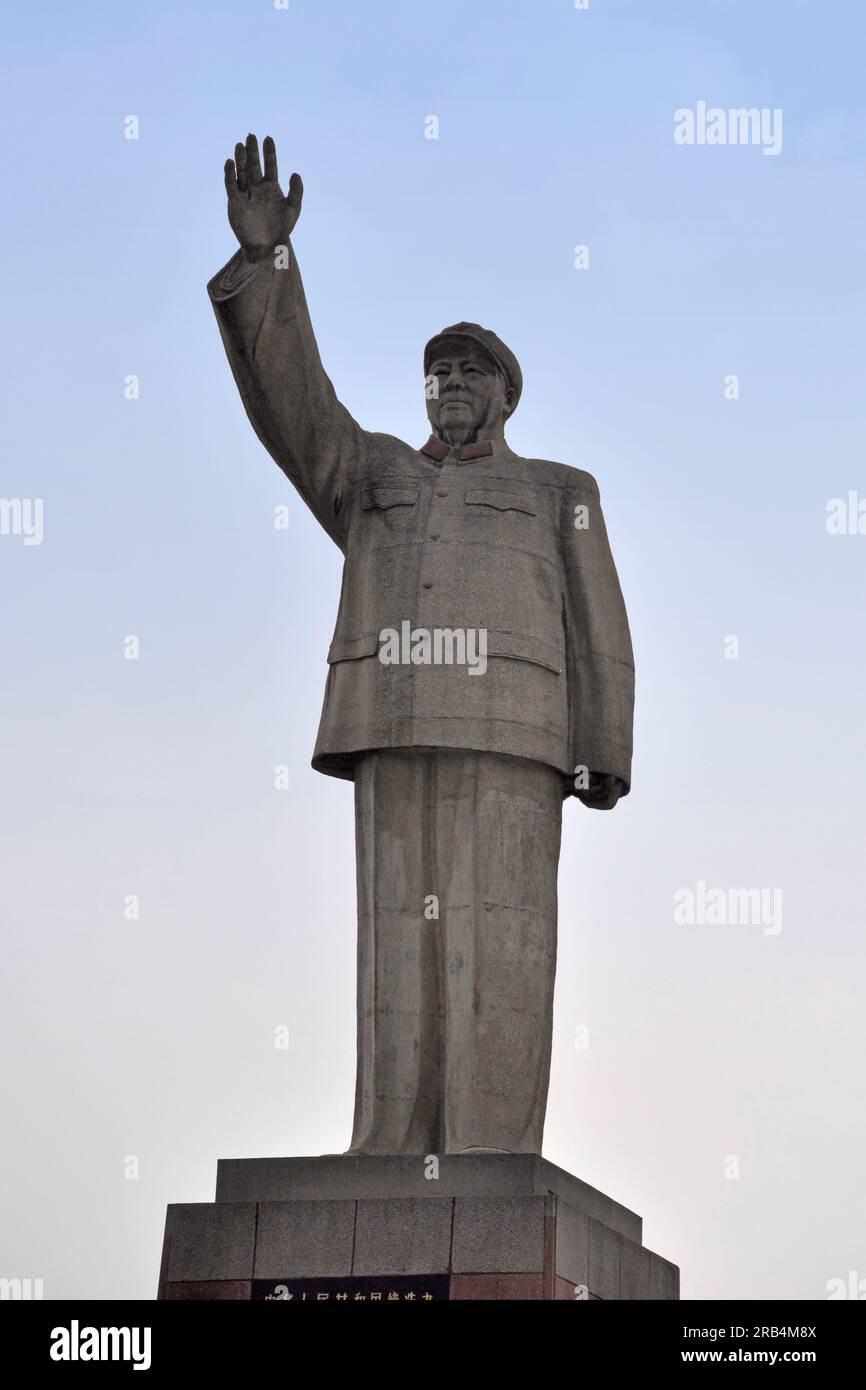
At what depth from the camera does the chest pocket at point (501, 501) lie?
43.8 ft

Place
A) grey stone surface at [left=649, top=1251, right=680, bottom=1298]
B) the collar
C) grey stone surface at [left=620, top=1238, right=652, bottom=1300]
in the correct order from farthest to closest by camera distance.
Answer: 1. the collar
2. grey stone surface at [left=649, top=1251, right=680, bottom=1298]
3. grey stone surface at [left=620, top=1238, right=652, bottom=1300]

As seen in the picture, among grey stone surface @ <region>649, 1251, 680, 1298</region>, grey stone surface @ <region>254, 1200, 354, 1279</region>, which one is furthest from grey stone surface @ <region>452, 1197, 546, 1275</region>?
grey stone surface @ <region>649, 1251, 680, 1298</region>

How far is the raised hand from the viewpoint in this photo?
43.1 ft

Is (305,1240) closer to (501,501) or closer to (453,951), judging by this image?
(453,951)

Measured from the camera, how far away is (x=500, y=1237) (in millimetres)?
11328

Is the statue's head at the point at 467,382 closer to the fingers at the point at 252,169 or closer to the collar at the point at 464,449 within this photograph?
the collar at the point at 464,449

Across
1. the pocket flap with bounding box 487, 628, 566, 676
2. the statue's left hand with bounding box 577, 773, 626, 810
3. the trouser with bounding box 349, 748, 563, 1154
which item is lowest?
the trouser with bounding box 349, 748, 563, 1154

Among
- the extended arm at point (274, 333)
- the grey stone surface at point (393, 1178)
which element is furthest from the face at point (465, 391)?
the grey stone surface at point (393, 1178)

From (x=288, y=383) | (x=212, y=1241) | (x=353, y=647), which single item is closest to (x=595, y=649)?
(x=353, y=647)

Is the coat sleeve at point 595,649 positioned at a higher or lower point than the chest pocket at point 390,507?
lower

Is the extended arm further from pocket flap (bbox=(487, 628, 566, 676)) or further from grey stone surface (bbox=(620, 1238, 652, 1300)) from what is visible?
grey stone surface (bbox=(620, 1238, 652, 1300))

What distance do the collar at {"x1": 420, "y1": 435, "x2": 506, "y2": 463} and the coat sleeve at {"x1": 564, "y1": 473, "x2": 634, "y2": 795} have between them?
→ 0.52m

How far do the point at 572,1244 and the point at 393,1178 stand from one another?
936 mm

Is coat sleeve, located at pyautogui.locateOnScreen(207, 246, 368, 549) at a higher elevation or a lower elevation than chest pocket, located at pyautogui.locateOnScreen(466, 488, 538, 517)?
higher
